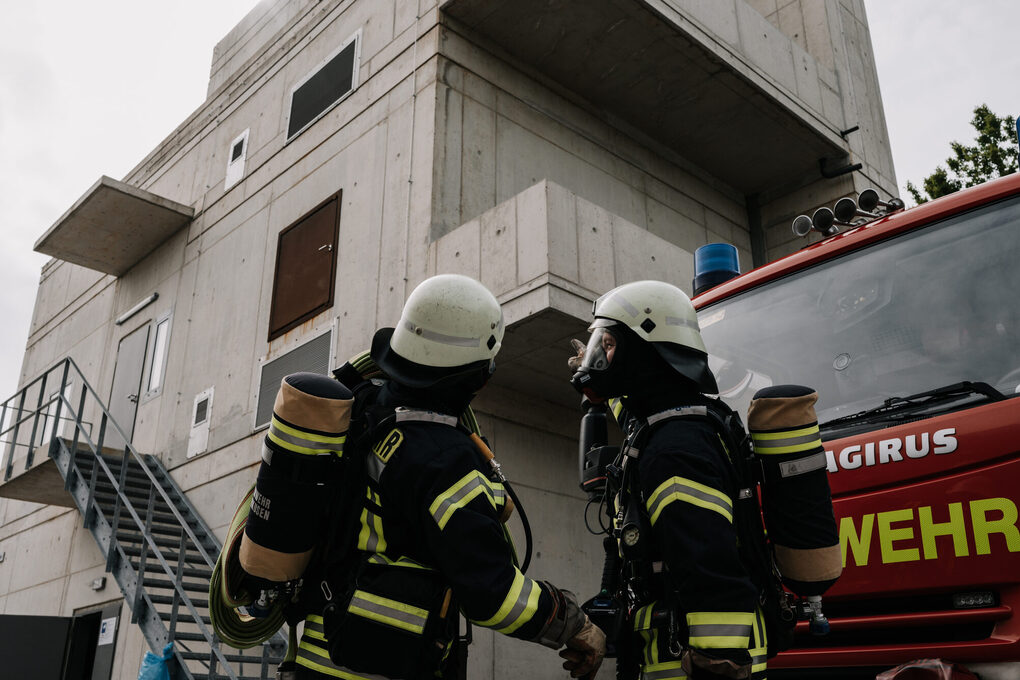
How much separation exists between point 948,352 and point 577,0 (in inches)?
306

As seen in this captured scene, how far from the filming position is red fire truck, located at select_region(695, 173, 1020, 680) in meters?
2.69

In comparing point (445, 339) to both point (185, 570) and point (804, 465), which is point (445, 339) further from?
point (185, 570)

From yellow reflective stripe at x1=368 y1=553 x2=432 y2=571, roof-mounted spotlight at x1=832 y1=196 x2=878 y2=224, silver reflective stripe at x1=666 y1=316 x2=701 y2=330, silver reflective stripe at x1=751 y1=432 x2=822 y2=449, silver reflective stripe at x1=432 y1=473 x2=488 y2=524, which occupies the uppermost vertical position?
roof-mounted spotlight at x1=832 y1=196 x2=878 y2=224

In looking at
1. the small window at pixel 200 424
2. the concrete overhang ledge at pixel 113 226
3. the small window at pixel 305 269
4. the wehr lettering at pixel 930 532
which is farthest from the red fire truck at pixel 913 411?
the concrete overhang ledge at pixel 113 226

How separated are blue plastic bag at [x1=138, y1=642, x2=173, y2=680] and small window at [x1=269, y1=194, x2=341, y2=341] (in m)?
4.03

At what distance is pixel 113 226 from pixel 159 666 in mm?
8204

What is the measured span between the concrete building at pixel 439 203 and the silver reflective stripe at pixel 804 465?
4.46m

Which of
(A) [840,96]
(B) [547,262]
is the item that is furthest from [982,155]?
(B) [547,262]

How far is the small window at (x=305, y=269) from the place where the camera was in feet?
33.2

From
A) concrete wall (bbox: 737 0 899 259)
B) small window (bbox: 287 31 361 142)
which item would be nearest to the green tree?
concrete wall (bbox: 737 0 899 259)

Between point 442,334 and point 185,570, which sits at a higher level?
point 185,570

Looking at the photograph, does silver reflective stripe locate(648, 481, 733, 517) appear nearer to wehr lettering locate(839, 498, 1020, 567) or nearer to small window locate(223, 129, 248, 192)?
wehr lettering locate(839, 498, 1020, 567)

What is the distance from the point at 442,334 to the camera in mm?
2750

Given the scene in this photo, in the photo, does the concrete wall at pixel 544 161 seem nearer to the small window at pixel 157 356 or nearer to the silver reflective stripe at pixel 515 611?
the small window at pixel 157 356
